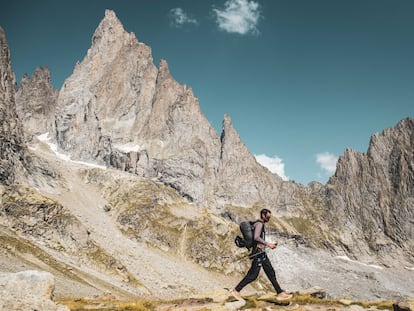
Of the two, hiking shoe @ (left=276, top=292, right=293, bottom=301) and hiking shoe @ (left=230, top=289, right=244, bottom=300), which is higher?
hiking shoe @ (left=276, top=292, right=293, bottom=301)

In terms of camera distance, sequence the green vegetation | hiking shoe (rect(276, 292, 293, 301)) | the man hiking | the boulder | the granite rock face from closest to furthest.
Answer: the boulder < the man hiking < the green vegetation < hiking shoe (rect(276, 292, 293, 301)) < the granite rock face

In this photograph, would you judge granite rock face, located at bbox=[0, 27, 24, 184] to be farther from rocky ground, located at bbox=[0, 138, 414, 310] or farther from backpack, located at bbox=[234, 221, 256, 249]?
backpack, located at bbox=[234, 221, 256, 249]

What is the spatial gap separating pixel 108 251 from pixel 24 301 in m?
112

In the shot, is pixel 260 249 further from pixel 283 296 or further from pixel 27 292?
pixel 27 292

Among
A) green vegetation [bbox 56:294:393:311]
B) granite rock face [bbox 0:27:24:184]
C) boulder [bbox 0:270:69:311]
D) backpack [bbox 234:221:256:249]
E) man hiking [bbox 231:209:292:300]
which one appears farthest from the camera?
granite rock face [bbox 0:27:24:184]

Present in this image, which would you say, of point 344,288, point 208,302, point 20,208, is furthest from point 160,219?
point 208,302

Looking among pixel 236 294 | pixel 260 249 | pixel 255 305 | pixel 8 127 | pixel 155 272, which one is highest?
pixel 8 127

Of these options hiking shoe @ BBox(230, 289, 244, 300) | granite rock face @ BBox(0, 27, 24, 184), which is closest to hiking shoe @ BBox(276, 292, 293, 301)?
hiking shoe @ BBox(230, 289, 244, 300)

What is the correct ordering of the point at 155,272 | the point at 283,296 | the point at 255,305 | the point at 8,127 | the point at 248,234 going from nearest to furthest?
the point at 248,234 < the point at 255,305 < the point at 283,296 < the point at 155,272 < the point at 8,127

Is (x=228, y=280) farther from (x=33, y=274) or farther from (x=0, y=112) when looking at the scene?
(x=33, y=274)

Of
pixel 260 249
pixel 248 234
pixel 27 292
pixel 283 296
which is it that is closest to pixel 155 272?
pixel 283 296

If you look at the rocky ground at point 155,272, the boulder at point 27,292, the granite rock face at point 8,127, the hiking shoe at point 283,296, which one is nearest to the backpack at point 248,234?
the hiking shoe at point 283,296

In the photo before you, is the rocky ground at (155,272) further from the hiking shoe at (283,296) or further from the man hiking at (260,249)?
the man hiking at (260,249)

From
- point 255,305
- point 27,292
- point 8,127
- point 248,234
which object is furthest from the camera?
point 8,127
